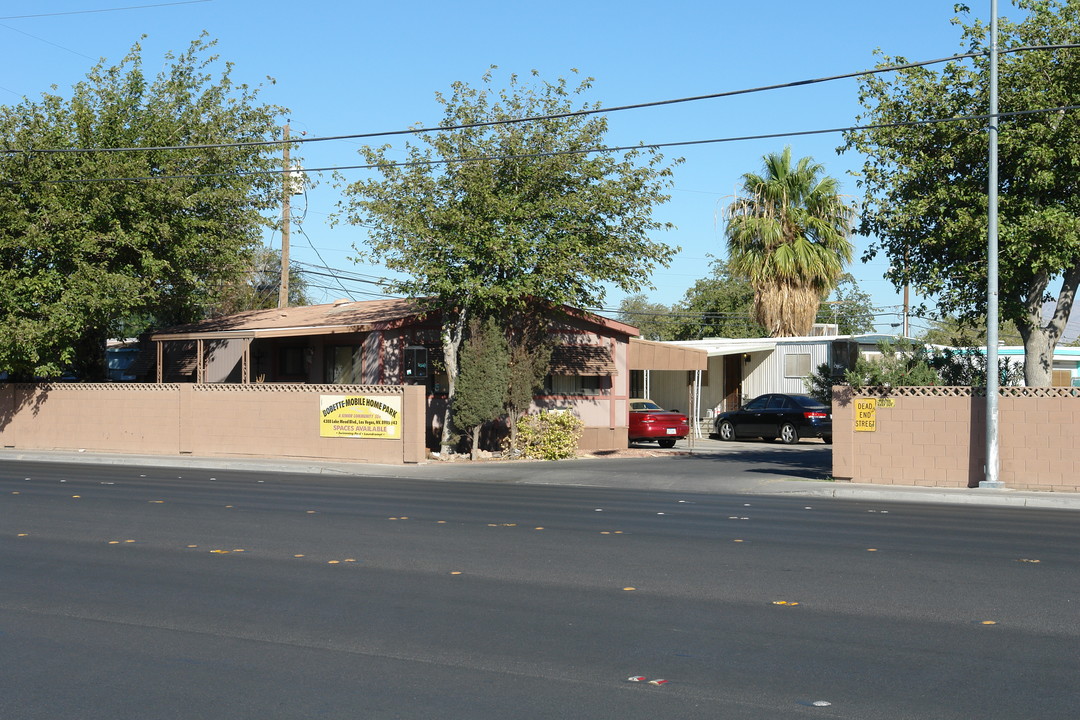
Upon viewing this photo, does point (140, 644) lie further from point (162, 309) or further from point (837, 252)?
point (837, 252)

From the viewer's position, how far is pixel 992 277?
18156 mm

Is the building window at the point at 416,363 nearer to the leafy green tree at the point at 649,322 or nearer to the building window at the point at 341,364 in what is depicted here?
the building window at the point at 341,364

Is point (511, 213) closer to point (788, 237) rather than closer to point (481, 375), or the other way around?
point (481, 375)

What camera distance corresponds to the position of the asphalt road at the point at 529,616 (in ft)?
19.7

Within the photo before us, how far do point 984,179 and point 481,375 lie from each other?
11.3m

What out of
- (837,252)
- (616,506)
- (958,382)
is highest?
(837,252)

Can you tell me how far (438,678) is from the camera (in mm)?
6387

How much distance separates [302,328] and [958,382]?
51.1ft

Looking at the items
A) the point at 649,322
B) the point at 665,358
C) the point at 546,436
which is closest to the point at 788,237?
the point at 665,358

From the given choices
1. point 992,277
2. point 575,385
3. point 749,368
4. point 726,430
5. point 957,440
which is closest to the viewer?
point 992,277

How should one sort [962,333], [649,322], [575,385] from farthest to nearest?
[649,322] → [575,385] → [962,333]

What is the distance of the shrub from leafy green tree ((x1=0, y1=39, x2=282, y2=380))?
32.5ft

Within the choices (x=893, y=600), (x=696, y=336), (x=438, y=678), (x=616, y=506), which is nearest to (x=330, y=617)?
(x=438, y=678)

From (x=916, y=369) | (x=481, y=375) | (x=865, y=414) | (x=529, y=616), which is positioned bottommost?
(x=529, y=616)
